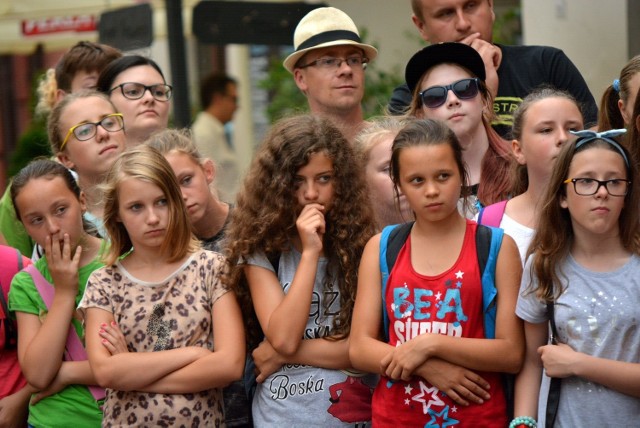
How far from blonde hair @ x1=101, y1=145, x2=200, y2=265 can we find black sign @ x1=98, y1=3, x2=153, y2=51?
366cm

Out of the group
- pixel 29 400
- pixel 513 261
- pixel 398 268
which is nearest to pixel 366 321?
pixel 398 268

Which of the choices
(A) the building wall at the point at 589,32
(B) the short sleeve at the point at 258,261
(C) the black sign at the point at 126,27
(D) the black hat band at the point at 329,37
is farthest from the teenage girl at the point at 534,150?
(C) the black sign at the point at 126,27

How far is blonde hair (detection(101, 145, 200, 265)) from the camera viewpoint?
4.21m

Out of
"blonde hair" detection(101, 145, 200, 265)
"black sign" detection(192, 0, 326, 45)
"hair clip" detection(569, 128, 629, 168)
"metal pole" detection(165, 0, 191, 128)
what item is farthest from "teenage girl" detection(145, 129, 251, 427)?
"black sign" detection(192, 0, 326, 45)

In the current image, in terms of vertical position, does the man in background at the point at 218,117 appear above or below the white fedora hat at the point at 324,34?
below

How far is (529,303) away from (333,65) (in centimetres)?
212

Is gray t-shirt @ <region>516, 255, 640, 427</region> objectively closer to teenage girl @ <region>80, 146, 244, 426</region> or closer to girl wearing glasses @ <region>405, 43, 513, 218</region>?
girl wearing glasses @ <region>405, 43, 513, 218</region>

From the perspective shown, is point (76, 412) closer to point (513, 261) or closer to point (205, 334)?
point (205, 334)

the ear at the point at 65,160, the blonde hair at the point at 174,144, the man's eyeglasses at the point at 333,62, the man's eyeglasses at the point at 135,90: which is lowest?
the ear at the point at 65,160

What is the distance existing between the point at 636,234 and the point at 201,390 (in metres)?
1.71

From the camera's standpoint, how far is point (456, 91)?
14.9 ft

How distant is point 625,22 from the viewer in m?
7.55

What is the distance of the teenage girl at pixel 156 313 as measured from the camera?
158 inches

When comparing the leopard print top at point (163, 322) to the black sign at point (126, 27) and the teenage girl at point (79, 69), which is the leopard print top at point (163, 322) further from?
the black sign at point (126, 27)
